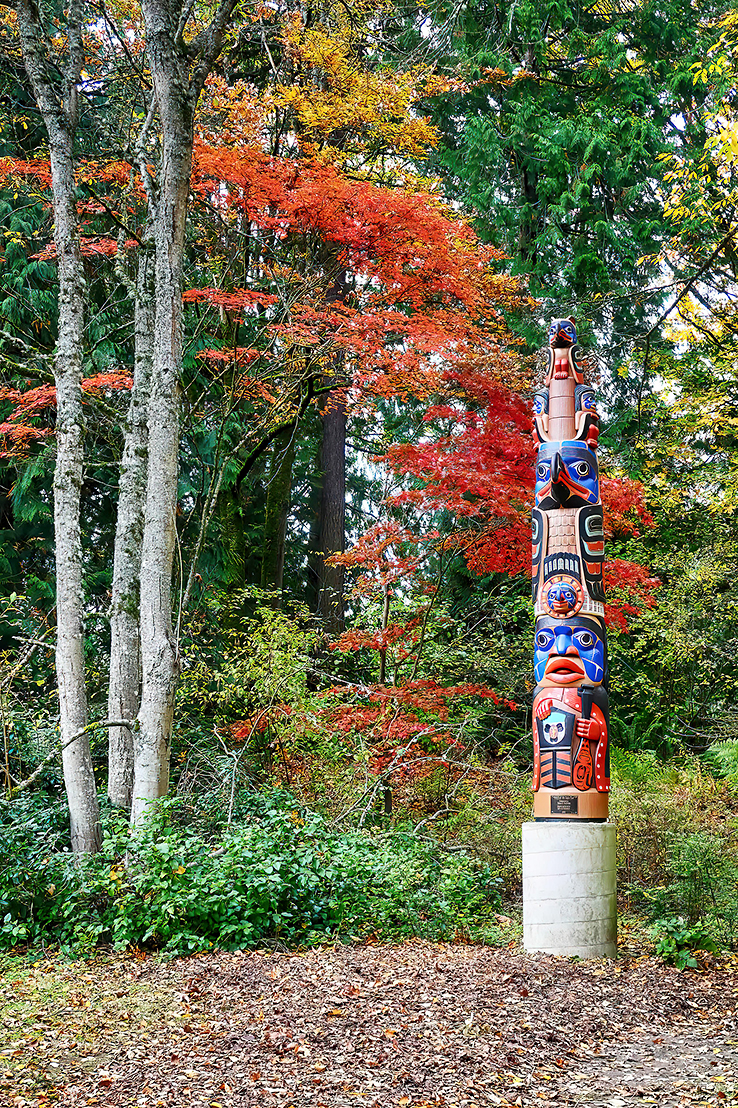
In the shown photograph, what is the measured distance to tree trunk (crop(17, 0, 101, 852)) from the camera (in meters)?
8.55

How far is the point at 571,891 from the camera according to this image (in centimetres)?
752

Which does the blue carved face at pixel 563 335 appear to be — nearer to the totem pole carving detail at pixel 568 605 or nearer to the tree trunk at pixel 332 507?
the totem pole carving detail at pixel 568 605

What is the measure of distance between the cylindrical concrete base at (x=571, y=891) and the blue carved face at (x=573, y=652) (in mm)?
1168

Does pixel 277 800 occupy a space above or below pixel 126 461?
below

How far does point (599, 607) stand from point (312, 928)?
360 centimetres

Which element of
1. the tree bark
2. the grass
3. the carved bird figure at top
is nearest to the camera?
the grass

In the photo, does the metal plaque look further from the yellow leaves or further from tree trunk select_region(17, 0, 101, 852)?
the yellow leaves

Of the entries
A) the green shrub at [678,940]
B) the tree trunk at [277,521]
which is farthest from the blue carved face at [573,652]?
the tree trunk at [277,521]

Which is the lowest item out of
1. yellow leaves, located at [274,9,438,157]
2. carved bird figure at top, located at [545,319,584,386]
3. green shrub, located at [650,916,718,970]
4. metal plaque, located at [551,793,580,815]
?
green shrub, located at [650,916,718,970]

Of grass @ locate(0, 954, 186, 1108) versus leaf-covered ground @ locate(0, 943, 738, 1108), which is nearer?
leaf-covered ground @ locate(0, 943, 738, 1108)

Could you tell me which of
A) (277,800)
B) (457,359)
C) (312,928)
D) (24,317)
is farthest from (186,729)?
(24,317)

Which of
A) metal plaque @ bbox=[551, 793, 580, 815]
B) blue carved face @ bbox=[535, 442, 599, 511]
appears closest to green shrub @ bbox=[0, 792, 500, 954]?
metal plaque @ bbox=[551, 793, 580, 815]

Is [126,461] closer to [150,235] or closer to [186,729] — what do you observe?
[150,235]

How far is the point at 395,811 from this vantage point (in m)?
11.2
